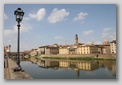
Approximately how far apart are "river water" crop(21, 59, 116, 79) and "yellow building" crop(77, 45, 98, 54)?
0.20 metres

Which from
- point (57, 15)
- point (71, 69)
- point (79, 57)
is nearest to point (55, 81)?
point (71, 69)

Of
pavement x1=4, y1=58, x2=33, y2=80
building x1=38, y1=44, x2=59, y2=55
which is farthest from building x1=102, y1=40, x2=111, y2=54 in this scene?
pavement x1=4, y1=58, x2=33, y2=80

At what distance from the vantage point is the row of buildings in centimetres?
582

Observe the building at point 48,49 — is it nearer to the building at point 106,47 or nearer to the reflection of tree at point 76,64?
the reflection of tree at point 76,64

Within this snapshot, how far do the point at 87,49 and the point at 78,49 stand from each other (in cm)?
18

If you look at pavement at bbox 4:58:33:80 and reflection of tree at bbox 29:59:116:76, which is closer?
pavement at bbox 4:58:33:80

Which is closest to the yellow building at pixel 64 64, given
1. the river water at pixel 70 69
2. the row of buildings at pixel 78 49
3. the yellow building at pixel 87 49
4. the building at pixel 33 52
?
the river water at pixel 70 69

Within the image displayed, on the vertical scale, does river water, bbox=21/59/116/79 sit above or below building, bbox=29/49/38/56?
below

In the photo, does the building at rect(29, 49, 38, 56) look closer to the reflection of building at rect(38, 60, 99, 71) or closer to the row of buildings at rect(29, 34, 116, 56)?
the row of buildings at rect(29, 34, 116, 56)

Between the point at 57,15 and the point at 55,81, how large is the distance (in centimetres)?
127

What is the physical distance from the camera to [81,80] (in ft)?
18.4

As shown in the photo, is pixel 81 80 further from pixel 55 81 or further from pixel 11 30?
pixel 11 30

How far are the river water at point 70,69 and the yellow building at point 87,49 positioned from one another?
202 mm

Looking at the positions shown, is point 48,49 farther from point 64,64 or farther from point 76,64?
point 76,64
